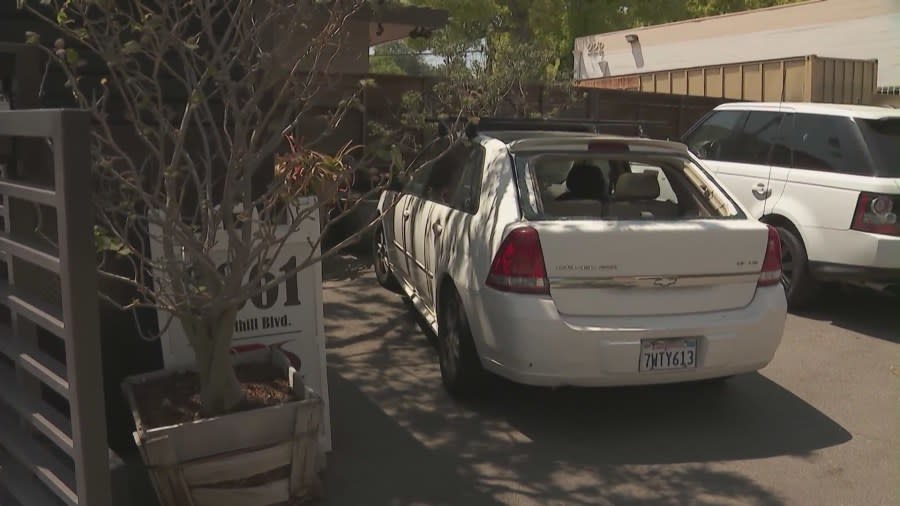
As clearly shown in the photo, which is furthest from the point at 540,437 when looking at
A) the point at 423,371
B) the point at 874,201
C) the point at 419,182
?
the point at 874,201

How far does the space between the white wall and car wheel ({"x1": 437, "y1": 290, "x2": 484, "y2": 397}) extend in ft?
61.8

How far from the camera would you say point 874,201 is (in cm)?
688

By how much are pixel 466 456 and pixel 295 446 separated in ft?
3.90

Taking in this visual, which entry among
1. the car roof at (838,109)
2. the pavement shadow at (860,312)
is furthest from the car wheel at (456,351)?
→ the car roof at (838,109)

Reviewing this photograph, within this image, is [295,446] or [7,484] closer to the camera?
[7,484]

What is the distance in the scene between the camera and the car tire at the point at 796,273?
7.43 metres

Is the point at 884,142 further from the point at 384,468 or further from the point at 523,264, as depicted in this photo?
the point at 384,468

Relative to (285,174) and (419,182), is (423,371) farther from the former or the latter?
(285,174)

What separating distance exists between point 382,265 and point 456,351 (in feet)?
10.3

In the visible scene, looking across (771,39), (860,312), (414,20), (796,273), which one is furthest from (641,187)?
(771,39)

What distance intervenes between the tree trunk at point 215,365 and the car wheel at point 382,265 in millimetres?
4070

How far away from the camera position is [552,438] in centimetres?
478

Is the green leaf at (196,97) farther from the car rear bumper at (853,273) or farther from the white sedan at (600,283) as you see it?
the car rear bumper at (853,273)

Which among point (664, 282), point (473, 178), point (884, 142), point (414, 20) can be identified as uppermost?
point (414, 20)
